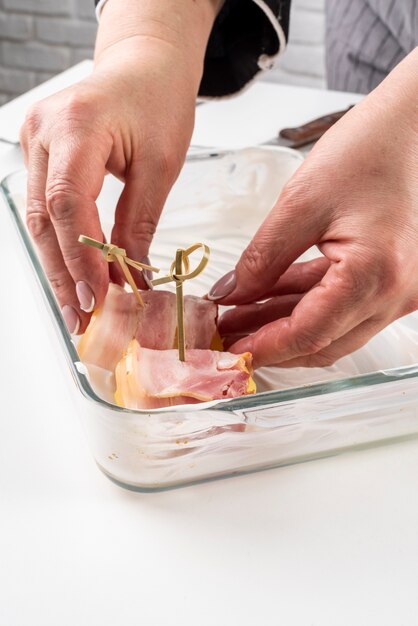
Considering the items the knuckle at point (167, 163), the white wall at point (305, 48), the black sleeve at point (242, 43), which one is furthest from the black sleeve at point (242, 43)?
the white wall at point (305, 48)

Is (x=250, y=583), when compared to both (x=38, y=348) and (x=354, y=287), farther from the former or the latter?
(x=38, y=348)

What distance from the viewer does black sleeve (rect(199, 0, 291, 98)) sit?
33.7 inches

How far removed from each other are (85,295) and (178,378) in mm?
106

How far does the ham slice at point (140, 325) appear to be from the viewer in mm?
559

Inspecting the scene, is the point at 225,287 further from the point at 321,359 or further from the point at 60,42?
the point at 60,42

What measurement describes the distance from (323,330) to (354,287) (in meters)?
0.04

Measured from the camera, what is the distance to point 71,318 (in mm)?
584

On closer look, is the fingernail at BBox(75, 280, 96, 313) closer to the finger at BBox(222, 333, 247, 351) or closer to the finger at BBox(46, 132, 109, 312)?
the finger at BBox(46, 132, 109, 312)

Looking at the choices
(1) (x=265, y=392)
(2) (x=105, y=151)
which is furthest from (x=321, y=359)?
(2) (x=105, y=151)

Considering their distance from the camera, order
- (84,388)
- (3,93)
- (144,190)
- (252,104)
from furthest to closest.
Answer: (3,93), (252,104), (144,190), (84,388)

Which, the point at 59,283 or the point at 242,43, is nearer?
the point at 59,283

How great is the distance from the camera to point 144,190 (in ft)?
2.05

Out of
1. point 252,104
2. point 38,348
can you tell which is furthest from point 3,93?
point 38,348

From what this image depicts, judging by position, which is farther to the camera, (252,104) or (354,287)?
(252,104)
